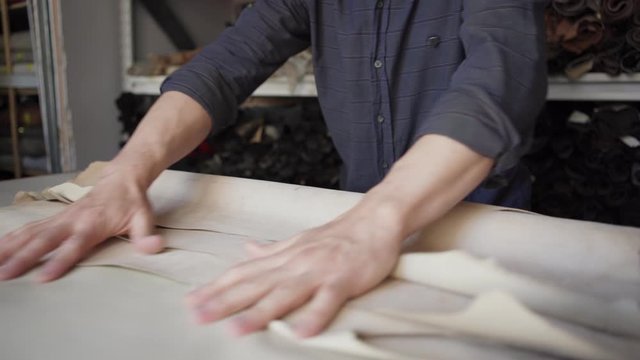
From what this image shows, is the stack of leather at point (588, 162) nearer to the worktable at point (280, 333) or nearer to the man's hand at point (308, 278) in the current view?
the worktable at point (280, 333)

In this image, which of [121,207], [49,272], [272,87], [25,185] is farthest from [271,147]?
[49,272]

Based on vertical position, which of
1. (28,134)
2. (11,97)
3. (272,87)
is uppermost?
(272,87)

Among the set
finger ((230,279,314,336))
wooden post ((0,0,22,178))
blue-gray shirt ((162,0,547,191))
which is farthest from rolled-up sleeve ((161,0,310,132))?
wooden post ((0,0,22,178))

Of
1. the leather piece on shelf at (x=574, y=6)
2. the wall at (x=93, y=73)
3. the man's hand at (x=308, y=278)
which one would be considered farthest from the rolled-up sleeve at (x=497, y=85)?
the wall at (x=93, y=73)

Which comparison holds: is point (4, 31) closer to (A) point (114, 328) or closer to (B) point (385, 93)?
(B) point (385, 93)

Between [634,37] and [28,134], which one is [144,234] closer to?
[634,37]

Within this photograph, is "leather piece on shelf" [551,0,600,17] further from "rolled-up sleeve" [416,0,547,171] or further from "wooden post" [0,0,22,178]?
"wooden post" [0,0,22,178]

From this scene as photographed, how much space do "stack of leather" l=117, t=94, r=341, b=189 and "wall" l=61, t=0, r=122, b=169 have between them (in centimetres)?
7

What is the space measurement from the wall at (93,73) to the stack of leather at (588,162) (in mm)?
1236

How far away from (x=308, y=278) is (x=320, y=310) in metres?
0.03

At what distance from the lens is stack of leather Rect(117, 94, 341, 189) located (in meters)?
1.32

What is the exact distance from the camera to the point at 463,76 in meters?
0.45

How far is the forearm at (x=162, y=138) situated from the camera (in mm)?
557

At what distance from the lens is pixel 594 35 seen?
2.98ft
